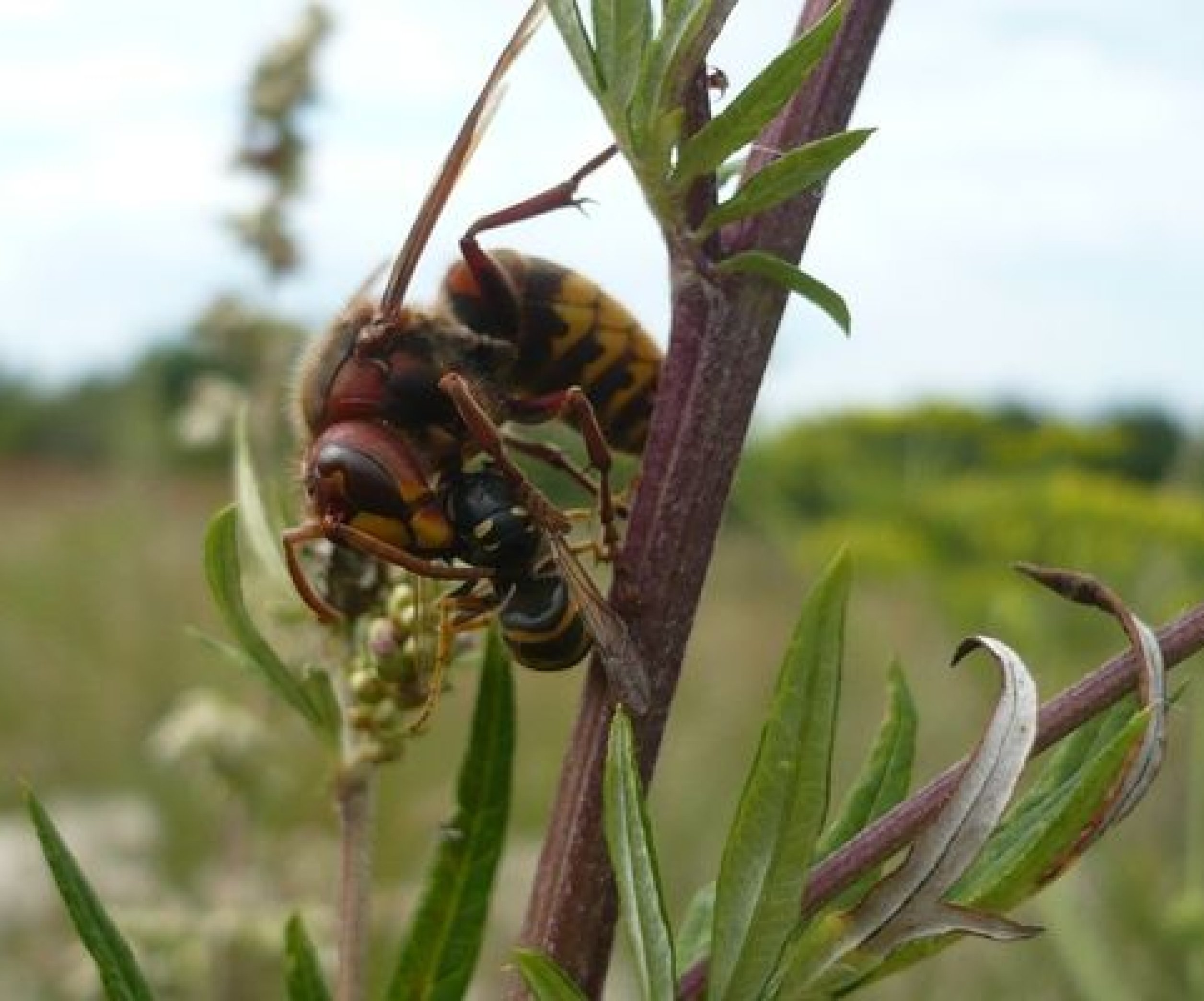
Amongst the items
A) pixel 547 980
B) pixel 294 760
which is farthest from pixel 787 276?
pixel 294 760

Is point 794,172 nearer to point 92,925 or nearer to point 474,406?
point 474,406

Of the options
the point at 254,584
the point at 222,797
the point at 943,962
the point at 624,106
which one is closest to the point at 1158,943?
the point at 943,962

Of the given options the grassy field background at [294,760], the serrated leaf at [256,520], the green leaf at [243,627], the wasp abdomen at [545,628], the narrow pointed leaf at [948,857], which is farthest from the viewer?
the grassy field background at [294,760]

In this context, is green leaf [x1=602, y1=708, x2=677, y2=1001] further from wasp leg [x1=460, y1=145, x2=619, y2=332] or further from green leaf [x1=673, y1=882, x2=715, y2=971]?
wasp leg [x1=460, y1=145, x2=619, y2=332]

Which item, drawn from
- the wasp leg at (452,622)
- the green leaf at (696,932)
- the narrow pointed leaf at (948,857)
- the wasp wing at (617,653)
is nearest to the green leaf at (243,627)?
the wasp leg at (452,622)

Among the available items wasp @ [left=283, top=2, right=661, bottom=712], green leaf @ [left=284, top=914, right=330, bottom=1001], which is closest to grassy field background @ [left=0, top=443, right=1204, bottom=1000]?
wasp @ [left=283, top=2, right=661, bottom=712]

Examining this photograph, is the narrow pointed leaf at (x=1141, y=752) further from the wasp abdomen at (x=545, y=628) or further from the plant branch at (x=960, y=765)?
the wasp abdomen at (x=545, y=628)

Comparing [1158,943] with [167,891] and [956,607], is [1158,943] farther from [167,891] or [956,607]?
[167,891]
